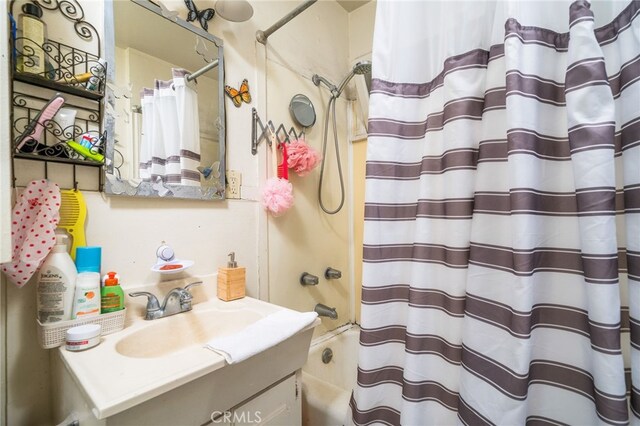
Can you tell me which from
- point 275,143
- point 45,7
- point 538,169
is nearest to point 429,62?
point 538,169

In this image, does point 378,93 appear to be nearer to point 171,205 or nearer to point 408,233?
point 408,233

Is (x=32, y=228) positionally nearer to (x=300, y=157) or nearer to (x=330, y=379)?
(x=300, y=157)

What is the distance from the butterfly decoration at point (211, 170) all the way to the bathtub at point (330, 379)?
0.96 metres

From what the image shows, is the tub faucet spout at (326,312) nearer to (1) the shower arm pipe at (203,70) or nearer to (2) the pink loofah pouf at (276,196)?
(2) the pink loofah pouf at (276,196)

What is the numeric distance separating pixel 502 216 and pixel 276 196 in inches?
35.0

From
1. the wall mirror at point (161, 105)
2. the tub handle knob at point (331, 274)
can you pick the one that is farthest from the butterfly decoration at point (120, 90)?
the tub handle knob at point (331, 274)

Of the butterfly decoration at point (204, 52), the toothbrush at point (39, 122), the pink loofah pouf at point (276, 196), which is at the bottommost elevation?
the pink loofah pouf at point (276, 196)

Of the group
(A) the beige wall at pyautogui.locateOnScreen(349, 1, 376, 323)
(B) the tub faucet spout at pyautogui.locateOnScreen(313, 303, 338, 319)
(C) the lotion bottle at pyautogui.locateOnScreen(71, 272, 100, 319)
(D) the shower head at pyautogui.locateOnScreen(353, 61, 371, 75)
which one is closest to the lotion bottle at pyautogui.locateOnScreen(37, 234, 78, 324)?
(C) the lotion bottle at pyautogui.locateOnScreen(71, 272, 100, 319)

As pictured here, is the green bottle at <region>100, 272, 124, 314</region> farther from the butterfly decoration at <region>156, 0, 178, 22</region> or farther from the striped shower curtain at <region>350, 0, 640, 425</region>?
the butterfly decoration at <region>156, 0, 178, 22</region>

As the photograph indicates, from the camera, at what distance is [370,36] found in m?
1.70

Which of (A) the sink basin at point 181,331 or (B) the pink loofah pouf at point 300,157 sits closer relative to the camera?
(A) the sink basin at point 181,331

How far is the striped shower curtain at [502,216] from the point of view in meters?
0.47

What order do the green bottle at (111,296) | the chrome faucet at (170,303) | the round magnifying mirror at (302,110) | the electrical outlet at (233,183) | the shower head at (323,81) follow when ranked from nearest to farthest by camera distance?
the green bottle at (111,296), the chrome faucet at (170,303), the electrical outlet at (233,183), the round magnifying mirror at (302,110), the shower head at (323,81)

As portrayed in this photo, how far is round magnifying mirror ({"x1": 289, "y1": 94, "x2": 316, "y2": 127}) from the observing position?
4.64 feet
